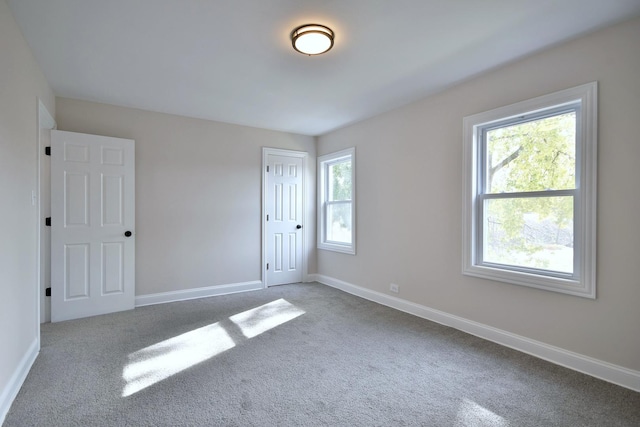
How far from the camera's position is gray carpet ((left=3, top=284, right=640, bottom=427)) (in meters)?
1.92

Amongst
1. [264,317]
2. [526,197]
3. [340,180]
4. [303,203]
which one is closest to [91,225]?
[264,317]

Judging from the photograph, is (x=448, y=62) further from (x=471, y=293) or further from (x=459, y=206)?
(x=471, y=293)

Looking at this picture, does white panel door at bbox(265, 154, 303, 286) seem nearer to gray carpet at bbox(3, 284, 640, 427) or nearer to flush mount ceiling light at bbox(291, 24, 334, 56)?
gray carpet at bbox(3, 284, 640, 427)

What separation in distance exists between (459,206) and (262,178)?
299 cm

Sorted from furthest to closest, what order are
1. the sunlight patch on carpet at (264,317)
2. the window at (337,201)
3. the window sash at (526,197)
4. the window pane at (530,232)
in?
1. the window at (337,201)
2. the sunlight patch on carpet at (264,317)
3. the window pane at (530,232)
4. the window sash at (526,197)

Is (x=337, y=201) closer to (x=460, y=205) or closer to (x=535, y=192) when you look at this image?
(x=460, y=205)

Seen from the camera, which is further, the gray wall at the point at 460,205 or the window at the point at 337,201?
the window at the point at 337,201

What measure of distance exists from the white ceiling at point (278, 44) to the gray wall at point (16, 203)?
0.25 m

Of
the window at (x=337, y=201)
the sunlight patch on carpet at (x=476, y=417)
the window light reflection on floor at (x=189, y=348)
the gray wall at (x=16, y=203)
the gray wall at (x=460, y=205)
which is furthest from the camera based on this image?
the window at (x=337, y=201)

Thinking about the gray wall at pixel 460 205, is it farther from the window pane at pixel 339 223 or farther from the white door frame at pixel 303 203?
the white door frame at pixel 303 203

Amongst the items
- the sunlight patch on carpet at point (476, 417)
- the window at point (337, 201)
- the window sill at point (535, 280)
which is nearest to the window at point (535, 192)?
the window sill at point (535, 280)

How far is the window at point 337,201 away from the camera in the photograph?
192 inches

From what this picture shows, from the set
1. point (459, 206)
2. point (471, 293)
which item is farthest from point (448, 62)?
point (471, 293)

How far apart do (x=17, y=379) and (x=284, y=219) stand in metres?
3.60
